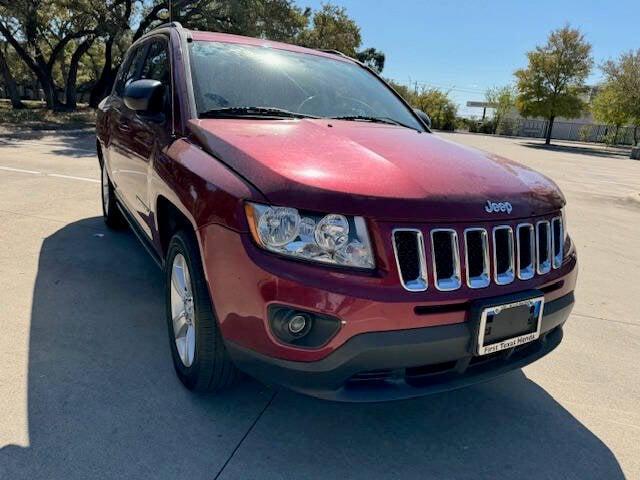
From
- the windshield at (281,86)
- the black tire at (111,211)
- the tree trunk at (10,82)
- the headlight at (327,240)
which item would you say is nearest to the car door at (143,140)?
the windshield at (281,86)

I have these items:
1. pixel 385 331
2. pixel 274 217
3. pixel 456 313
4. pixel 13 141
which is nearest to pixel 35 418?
pixel 274 217

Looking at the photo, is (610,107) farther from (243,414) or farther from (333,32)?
(243,414)

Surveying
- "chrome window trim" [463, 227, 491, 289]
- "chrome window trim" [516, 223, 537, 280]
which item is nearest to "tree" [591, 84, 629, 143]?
"chrome window trim" [516, 223, 537, 280]

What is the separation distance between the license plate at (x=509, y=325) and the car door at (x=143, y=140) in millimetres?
1902

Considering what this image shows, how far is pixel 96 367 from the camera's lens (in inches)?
108

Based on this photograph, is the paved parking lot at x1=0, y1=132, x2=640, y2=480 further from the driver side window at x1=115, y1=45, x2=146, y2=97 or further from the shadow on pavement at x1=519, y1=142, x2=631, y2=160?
the shadow on pavement at x1=519, y1=142, x2=631, y2=160

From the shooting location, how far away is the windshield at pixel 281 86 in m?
2.91

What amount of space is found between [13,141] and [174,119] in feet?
39.9

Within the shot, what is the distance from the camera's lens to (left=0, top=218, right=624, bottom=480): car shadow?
2.11 metres

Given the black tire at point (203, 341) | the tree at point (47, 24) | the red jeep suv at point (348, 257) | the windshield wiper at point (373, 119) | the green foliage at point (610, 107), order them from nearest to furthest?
the red jeep suv at point (348, 257), the black tire at point (203, 341), the windshield wiper at point (373, 119), the tree at point (47, 24), the green foliage at point (610, 107)

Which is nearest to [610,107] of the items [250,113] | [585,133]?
[585,133]

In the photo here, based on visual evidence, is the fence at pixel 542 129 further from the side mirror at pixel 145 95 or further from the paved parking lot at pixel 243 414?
the side mirror at pixel 145 95

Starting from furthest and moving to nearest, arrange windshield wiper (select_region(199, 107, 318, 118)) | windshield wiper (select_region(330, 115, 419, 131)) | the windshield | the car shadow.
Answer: windshield wiper (select_region(330, 115, 419, 131)) < the windshield < windshield wiper (select_region(199, 107, 318, 118)) < the car shadow

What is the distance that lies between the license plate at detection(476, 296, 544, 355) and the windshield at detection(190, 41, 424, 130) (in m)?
1.63
